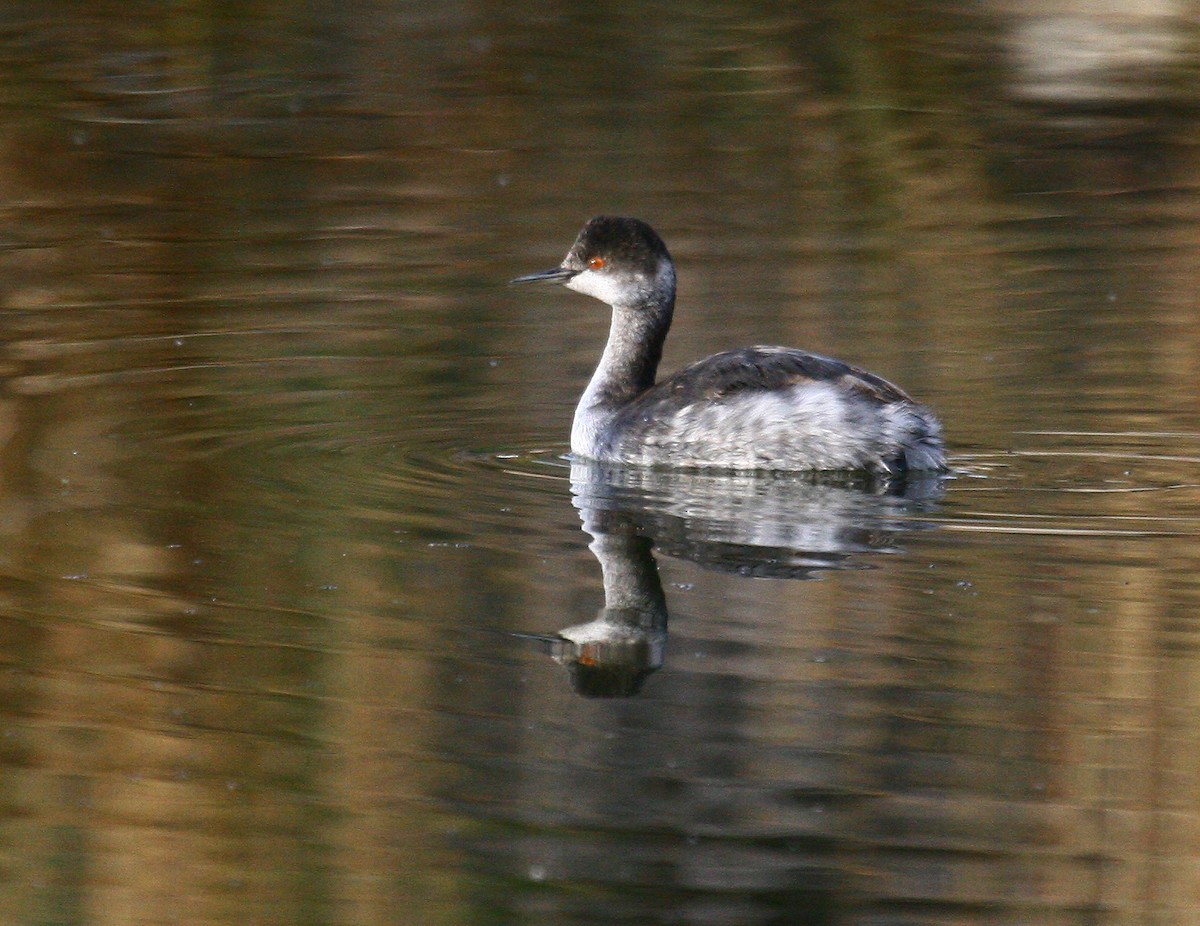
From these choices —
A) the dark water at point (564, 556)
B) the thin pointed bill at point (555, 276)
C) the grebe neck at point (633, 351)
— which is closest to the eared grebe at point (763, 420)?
the grebe neck at point (633, 351)

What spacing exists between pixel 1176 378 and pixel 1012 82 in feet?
31.8

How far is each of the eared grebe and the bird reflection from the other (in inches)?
3.2

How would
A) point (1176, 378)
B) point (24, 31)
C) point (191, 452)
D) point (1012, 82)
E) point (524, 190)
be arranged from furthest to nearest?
point (24, 31) < point (1012, 82) < point (524, 190) < point (1176, 378) < point (191, 452)

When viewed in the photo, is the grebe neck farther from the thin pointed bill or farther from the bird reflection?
the bird reflection

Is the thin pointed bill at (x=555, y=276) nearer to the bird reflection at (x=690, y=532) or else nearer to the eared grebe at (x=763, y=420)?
the eared grebe at (x=763, y=420)

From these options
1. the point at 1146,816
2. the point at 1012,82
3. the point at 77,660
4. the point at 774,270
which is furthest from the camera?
the point at 1012,82

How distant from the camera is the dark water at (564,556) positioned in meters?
5.03

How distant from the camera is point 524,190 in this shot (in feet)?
50.5

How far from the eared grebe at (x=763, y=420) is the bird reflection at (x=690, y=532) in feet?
0.27

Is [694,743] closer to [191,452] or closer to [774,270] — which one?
[191,452]

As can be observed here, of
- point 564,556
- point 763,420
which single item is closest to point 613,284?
point 763,420

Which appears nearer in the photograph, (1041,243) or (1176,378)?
(1176,378)

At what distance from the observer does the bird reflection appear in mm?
6426

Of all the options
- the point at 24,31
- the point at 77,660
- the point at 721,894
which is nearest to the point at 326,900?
the point at 721,894
